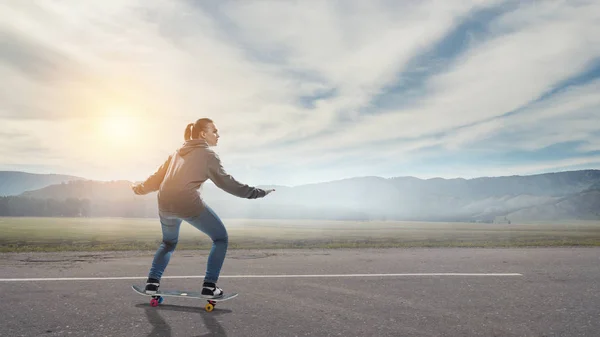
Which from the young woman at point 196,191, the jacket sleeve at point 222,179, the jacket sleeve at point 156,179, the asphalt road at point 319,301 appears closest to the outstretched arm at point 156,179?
the jacket sleeve at point 156,179

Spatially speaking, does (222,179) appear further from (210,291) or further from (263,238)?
(263,238)

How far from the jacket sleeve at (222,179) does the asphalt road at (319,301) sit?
1.24 meters

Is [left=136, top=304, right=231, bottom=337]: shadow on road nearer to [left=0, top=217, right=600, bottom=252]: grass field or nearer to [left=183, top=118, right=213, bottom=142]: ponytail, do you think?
[left=183, top=118, right=213, bottom=142]: ponytail

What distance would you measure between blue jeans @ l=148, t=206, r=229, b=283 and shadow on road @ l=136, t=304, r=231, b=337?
35 cm

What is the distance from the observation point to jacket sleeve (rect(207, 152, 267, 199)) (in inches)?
185

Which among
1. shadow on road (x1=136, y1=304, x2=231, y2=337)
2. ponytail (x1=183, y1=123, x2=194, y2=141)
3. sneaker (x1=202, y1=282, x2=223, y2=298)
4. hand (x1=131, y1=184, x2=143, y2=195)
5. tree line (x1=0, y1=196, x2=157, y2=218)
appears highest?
tree line (x1=0, y1=196, x2=157, y2=218)

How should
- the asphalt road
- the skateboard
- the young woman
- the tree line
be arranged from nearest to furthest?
the asphalt road < the skateboard < the young woman < the tree line

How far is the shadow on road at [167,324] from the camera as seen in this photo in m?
3.70

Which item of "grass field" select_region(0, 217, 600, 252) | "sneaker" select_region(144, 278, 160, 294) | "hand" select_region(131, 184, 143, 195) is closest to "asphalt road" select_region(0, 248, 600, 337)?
"sneaker" select_region(144, 278, 160, 294)

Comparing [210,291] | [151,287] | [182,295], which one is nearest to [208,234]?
[210,291]

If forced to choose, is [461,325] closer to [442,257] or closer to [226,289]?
[226,289]

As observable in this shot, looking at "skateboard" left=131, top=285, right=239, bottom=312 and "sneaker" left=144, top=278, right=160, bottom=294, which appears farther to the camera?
"sneaker" left=144, top=278, right=160, bottom=294

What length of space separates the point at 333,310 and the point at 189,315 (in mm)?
1462

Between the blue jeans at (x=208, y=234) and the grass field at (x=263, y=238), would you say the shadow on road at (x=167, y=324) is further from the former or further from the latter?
the grass field at (x=263, y=238)
